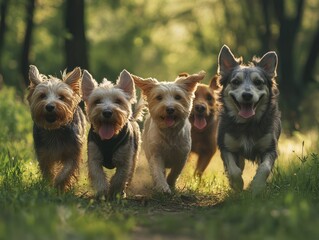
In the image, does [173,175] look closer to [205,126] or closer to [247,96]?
[205,126]

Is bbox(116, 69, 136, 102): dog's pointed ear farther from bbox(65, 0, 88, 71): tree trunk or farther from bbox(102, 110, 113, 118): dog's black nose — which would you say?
bbox(65, 0, 88, 71): tree trunk

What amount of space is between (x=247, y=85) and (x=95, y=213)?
331cm

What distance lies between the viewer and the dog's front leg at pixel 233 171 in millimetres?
9352

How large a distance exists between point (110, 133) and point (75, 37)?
10135 mm

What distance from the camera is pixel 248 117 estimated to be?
31.4 ft

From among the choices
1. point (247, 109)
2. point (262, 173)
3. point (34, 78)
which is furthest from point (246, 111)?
point (34, 78)

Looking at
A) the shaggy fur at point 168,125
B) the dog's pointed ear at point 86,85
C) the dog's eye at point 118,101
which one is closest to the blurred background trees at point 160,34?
the shaggy fur at point 168,125

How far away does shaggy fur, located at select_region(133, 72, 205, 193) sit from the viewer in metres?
9.84

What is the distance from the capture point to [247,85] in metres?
9.54

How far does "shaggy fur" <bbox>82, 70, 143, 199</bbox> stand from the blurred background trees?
8621mm

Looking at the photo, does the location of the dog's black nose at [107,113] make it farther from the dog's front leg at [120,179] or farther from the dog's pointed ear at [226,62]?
the dog's pointed ear at [226,62]

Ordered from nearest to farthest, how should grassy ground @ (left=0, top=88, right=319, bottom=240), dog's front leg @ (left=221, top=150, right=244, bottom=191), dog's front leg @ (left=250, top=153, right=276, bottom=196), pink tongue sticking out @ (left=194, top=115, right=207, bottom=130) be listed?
grassy ground @ (left=0, top=88, right=319, bottom=240)
dog's front leg @ (left=250, top=153, right=276, bottom=196)
dog's front leg @ (left=221, top=150, right=244, bottom=191)
pink tongue sticking out @ (left=194, top=115, right=207, bottom=130)

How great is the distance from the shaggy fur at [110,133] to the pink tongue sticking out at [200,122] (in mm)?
2169

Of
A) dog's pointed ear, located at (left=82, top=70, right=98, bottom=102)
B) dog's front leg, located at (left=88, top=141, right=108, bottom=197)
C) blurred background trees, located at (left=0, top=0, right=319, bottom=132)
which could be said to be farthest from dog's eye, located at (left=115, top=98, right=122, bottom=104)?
blurred background trees, located at (left=0, top=0, right=319, bottom=132)
